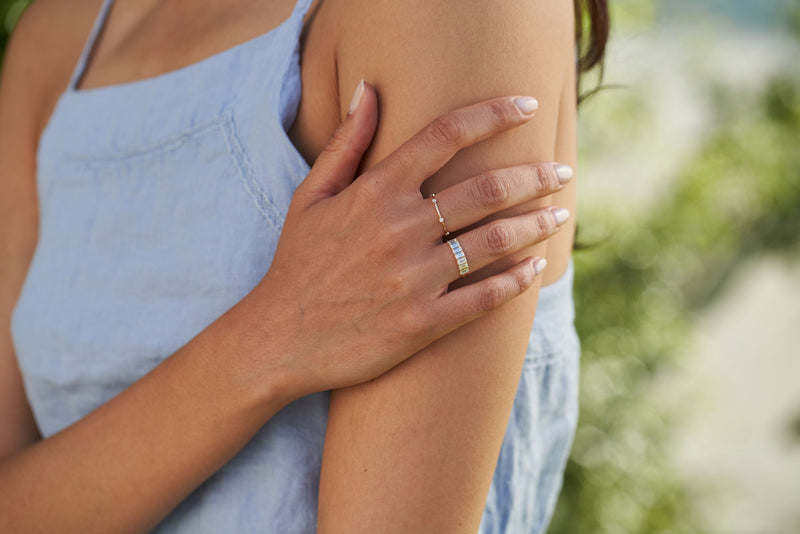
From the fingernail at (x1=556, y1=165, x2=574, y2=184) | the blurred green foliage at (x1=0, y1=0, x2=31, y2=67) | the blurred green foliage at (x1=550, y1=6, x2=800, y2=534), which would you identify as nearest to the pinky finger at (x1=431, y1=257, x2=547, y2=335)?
Answer: the fingernail at (x1=556, y1=165, x2=574, y2=184)

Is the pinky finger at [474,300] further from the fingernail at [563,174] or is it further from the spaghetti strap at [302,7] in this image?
the spaghetti strap at [302,7]

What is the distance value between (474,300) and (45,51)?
1100mm

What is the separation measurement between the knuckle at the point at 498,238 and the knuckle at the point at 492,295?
0.11 feet

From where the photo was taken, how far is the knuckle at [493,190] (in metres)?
0.68

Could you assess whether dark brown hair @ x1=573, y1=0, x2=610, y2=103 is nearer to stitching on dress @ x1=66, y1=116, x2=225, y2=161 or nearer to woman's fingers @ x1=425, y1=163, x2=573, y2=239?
woman's fingers @ x1=425, y1=163, x2=573, y2=239

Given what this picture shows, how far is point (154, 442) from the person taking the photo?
2.81 ft

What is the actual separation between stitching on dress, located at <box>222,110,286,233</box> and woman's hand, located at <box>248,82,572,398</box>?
0.29 ft

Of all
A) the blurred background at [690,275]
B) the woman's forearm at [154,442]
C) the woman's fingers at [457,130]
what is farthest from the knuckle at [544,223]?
the blurred background at [690,275]

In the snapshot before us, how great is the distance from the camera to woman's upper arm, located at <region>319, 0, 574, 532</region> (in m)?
0.69

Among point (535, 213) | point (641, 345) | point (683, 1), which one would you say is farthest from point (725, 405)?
point (535, 213)

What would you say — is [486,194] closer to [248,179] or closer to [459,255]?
[459,255]

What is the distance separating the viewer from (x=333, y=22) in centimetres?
80

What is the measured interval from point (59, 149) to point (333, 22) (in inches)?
22.8

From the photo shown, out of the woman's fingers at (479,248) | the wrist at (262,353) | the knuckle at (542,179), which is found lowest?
the wrist at (262,353)
